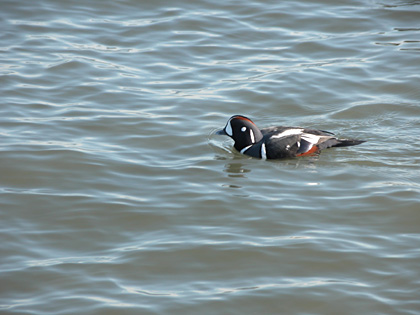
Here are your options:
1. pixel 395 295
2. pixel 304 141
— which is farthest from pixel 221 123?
pixel 395 295

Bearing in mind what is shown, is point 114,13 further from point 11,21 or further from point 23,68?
point 23,68

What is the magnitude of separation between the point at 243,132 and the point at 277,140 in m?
0.48

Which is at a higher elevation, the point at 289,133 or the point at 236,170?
the point at 289,133

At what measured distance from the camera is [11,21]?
1302 cm

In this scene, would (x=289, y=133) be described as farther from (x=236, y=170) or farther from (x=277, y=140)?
(x=236, y=170)

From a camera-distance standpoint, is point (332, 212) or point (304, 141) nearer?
point (332, 212)

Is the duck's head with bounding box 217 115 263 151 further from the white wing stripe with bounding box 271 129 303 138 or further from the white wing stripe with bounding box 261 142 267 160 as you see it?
the white wing stripe with bounding box 271 129 303 138

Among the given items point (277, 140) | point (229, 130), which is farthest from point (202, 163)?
point (277, 140)

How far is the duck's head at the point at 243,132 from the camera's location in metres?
8.64

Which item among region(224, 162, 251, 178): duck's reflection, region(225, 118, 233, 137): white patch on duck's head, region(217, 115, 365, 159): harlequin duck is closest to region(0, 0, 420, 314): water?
region(224, 162, 251, 178): duck's reflection

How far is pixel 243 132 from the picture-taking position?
8617 millimetres

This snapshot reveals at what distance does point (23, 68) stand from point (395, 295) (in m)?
7.81

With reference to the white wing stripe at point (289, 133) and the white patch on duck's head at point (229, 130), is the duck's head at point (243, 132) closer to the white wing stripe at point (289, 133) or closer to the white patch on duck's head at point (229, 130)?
the white patch on duck's head at point (229, 130)

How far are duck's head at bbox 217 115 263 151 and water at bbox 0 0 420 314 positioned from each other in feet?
0.79
